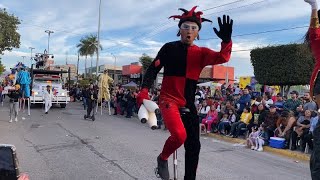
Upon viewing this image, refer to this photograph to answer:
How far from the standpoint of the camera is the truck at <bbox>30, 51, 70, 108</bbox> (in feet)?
77.0

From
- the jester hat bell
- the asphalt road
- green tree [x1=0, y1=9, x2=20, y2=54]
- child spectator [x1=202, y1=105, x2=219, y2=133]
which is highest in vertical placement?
green tree [x1=0, y1=9, x2=20, y2=54]

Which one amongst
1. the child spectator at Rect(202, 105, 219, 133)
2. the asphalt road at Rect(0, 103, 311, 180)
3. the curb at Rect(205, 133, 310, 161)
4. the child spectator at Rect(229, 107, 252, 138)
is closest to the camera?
the asphalt road at Rect(0, 103, 311, 180)

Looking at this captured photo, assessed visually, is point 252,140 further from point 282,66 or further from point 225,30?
point 282,66

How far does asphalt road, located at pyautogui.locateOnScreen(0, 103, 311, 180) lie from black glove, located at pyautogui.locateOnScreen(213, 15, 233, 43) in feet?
10.4

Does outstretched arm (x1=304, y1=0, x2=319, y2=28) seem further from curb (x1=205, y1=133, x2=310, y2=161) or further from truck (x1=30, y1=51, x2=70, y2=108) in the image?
truck (x1=30, y1=51, x2=70, y2=108)

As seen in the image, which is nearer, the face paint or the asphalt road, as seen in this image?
the face paint

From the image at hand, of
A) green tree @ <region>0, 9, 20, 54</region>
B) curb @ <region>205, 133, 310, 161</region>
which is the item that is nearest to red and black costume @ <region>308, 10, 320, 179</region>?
curb @ <region>205, 133, 310, 161</region>

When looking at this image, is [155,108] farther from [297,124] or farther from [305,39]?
[297,124]

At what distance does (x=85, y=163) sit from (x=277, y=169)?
407cm

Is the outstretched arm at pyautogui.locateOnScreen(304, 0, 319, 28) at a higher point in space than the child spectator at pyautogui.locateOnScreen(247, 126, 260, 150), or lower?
higher

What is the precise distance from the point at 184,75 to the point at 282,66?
79.0 feet

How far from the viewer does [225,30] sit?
4285 mm

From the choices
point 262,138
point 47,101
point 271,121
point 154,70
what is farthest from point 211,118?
point 154,70

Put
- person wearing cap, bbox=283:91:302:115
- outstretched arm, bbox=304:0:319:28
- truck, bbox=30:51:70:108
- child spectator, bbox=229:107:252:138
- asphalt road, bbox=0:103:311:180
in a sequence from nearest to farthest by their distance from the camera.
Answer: outstretched arm, bbox=304:0:319:28, asphalt road, bbox=0:103:311:180, person wearing cap, bbox=283:91:302:115, child spectator, bbox=229:107:252:138, truck, bbox=30:51:70:108
